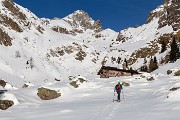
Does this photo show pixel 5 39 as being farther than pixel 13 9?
No

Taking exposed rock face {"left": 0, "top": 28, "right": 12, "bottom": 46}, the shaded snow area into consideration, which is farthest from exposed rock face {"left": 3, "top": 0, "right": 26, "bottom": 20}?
the shaded snow area

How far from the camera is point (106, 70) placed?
79.2m

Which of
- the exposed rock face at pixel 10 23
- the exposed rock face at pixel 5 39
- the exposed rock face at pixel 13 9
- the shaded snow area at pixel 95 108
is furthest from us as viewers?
the exposed rock face at pixel 13 9

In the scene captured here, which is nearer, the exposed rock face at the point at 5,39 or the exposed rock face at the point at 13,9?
the exposed rock face at the point at 5,39

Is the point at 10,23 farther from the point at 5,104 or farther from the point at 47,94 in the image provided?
the point at 5,104

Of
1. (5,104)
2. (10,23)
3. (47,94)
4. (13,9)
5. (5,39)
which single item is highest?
(13,9)

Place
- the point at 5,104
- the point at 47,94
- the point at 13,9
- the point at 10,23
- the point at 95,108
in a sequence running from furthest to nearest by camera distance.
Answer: the point at 13,9, the point at 10,23, the point at 47,94, the point at 5,104, the point at 95,108

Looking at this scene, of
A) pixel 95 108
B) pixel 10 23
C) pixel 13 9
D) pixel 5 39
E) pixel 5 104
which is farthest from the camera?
pixel 13 9

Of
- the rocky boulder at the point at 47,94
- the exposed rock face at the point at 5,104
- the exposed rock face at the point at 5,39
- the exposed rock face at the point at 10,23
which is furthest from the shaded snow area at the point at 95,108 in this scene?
the exposed rock face at the point at 10,23

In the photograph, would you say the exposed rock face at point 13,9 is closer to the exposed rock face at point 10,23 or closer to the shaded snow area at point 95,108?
the exposed rock face at point 10,23

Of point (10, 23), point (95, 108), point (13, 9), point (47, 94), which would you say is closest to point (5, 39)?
point (10, 23)

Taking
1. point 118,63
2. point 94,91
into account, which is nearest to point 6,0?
point 118,63

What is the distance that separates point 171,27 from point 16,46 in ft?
330

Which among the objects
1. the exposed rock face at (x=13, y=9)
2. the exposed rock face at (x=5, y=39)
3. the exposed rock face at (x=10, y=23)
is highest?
the exposed rock face at (x=13, y=9)
